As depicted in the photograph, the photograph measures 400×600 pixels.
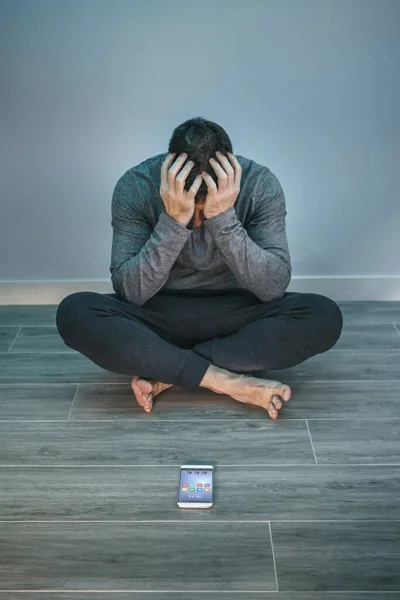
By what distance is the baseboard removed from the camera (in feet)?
9.68

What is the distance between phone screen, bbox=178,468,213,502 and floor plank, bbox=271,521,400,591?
7.4 inches

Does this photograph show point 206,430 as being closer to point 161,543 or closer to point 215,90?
point 161,543

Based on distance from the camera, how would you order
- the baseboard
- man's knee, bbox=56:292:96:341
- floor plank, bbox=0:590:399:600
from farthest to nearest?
1. the baseboard
2. man's knee, bbox=56:292:96:341
3. floor plank, bbox=0:590:399:600

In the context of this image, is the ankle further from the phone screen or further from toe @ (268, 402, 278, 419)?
the phone screen

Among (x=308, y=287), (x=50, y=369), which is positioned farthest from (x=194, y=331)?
(x=308, y=287)

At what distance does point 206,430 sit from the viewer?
83.1 inches

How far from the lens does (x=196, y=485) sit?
184cm

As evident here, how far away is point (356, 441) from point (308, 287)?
3.36 ft

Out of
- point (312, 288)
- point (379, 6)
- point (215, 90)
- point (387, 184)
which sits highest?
point (379, 6)

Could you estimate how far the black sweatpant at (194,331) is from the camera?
84.5 inches

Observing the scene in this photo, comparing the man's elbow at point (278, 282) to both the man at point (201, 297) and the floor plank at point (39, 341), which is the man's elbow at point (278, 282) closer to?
the man at point (201, 297)

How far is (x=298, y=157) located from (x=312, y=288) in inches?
21.1

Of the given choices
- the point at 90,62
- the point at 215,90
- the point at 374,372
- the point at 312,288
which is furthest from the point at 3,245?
the point at 374,372

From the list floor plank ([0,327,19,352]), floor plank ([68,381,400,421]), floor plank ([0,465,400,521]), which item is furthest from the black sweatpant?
floor plank ([0,327,19,352])
